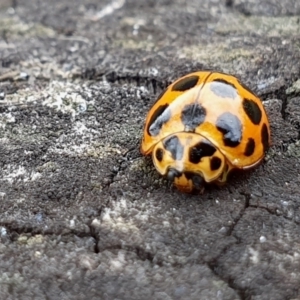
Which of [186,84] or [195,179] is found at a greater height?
[186,84]

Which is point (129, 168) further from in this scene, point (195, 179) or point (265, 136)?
point (265, 136)

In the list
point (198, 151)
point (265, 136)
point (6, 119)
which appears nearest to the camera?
point (198, 151)

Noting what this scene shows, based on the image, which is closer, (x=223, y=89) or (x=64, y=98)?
(x=223, y=89)

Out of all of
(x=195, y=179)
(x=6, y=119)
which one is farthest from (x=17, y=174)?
(x=195, y=179)

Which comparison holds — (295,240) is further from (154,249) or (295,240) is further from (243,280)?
(154,249)

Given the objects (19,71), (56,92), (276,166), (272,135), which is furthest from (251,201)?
(19,71)

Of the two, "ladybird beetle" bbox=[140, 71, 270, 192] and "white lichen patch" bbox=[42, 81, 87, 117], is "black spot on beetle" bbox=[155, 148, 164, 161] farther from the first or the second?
"white lichen patch" bbox=[42, 81, 87, 117]
